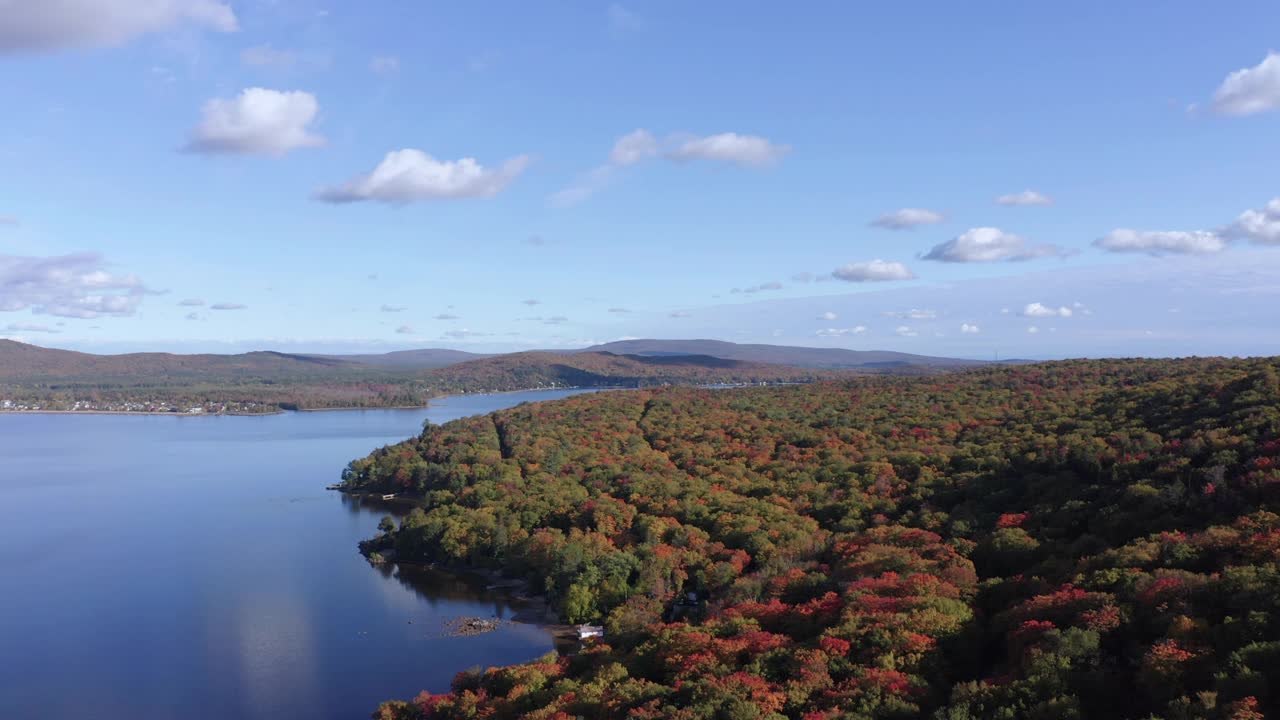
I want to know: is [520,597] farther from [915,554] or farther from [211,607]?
[915,554]

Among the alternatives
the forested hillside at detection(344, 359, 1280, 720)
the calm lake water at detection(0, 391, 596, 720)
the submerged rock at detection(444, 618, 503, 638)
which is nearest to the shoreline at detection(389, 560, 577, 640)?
the calm lake water at detection(0, 391, 596, 720)

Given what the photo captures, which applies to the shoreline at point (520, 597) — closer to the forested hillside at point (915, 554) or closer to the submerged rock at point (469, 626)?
the forested hillside at point (915, 554)

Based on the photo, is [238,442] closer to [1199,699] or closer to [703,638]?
[703,638]

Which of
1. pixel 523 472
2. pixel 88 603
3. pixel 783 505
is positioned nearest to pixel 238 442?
pixel 523 472

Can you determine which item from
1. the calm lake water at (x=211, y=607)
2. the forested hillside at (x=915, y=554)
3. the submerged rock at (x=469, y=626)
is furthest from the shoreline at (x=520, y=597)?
the submerged rock at (x=469, y=626)

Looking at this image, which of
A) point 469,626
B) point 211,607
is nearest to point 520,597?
point 469,626

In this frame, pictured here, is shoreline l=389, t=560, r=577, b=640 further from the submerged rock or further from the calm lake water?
the submerged rock
